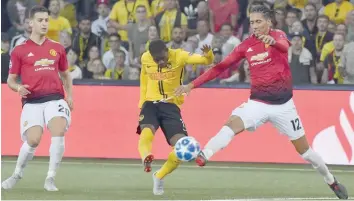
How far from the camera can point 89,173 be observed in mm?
16047

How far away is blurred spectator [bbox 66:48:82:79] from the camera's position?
1927cm

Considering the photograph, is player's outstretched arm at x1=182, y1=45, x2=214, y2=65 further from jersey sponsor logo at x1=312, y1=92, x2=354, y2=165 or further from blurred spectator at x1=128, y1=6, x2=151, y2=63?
blurred spectator at x1=128, y1=6, x2=151, y2=63

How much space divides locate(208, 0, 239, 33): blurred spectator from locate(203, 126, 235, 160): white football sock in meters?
7.57

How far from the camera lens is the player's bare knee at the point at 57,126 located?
13.0m

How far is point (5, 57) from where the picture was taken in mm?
19484

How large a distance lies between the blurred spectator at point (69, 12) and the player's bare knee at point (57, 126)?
7.62 metres

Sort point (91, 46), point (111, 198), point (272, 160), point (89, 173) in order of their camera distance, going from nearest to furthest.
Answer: point (111, 198), point (89, 173), point (272, 160), point (91, 46)

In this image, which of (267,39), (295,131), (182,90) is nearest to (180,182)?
(182,90)

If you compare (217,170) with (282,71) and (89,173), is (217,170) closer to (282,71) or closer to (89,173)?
(89,173)

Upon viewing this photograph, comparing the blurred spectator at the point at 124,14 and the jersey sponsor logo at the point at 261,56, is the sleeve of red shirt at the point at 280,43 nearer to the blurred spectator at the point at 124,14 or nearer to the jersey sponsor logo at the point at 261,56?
the jersey sponsor logo at the point at 261,56

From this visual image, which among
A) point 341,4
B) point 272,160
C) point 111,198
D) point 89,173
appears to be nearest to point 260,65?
point 111,198

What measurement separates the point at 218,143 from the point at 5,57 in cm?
825

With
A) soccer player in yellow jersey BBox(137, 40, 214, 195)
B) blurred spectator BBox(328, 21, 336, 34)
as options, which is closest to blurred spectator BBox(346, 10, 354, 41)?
blurred spectator BBox(328, 21, 336, 34)

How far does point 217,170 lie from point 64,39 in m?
4.48
